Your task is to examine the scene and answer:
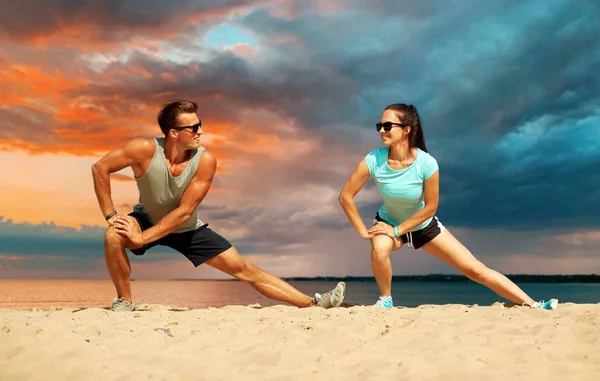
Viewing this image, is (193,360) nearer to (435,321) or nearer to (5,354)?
(5,354)

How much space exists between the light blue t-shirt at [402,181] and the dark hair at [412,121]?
0.10 m

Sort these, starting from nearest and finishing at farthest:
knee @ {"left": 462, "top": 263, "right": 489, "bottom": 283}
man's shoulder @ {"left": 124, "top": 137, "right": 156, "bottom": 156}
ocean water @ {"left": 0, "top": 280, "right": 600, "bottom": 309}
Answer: man's shoulder @ {"left": 124, "top": 137, "right": 156, "bottom": 156}
knee @ {"left": 462, "top": 263, "right": 489, "bottom": 283}
ocean water @ {"left": 0, "top": 280, "right": 600, "bottom": 309}

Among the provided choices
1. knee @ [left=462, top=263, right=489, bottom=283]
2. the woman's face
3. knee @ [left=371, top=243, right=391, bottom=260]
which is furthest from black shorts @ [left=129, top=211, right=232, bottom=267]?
knee @ [left=462, top=263, right=489, bottom=283]

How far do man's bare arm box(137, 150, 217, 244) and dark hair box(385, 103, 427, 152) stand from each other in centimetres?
210

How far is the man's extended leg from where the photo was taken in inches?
277

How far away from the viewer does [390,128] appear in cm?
667

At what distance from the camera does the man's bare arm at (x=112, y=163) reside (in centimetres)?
651

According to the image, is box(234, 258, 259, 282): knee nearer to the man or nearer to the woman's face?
the man

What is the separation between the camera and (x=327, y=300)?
7090 millimetres

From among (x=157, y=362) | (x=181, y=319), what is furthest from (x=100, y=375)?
(x=181, y=319)

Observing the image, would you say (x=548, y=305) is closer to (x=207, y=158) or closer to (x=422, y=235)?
(x=422, y=235)

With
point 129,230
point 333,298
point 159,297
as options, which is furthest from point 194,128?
point 159,297

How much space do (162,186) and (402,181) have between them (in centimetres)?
265

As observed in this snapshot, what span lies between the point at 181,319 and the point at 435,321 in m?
2.37
